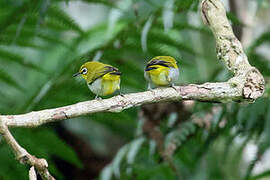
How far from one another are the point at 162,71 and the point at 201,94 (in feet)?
0.66

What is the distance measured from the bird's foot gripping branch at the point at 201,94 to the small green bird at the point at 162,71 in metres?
0.13

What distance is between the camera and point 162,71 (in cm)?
113

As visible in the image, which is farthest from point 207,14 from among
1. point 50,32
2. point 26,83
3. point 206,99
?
point 50,32

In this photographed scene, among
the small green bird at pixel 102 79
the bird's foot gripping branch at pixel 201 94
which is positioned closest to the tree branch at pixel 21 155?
the bird's foot gripping branch at pixel 201 94

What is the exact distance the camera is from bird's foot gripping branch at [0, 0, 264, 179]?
0.84 meters

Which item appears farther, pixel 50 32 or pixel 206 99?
pixel 50 32

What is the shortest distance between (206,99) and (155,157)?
1.34 metres

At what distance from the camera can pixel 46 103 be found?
2.18 meters

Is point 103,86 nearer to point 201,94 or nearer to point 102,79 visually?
point 102,79

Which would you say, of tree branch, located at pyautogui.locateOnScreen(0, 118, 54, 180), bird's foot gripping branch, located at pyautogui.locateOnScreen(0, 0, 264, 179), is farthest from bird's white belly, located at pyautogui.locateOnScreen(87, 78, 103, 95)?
tree branch, located at pyautogui.locateOnScreen(0, 118, 54, 180)

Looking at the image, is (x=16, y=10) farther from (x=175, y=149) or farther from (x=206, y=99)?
(x=206, y=99)

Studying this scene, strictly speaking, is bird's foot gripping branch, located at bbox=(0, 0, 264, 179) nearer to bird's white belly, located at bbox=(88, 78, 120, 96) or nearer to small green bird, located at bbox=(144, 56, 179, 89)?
small green bird, located at bbox=(144, 56, 179, 89)

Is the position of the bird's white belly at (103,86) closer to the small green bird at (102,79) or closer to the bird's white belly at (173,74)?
the small green bird at (102,79)

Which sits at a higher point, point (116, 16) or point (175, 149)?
point (116, 16)
